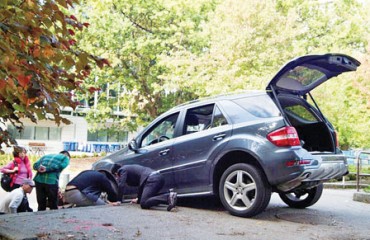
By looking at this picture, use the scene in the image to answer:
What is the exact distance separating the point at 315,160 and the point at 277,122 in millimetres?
758

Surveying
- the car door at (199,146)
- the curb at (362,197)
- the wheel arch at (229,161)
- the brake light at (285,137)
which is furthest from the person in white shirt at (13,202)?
the curb at (362,197)

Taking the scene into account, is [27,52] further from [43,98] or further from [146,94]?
[146,94]

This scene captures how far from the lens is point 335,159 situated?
6.65 m

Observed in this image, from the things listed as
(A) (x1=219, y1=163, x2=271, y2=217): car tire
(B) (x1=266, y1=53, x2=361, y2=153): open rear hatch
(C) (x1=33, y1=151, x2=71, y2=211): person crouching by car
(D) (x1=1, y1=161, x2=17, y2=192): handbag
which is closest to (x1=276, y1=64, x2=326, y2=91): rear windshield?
(B) (x1=266, y1=53, x2=361, y2=153): open rear hatch

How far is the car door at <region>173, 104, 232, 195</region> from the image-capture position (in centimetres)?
679

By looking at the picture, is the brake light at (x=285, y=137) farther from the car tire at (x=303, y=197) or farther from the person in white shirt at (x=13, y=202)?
the person in white shirt at (x=13, y=202)

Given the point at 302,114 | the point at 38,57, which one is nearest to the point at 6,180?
the point at 302,114

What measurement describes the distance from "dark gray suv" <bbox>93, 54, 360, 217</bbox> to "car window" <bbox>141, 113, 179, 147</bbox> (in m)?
0.02

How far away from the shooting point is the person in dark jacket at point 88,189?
7998 mm

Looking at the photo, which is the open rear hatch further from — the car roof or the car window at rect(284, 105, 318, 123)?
the car roof

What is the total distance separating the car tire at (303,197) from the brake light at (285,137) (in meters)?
1.80

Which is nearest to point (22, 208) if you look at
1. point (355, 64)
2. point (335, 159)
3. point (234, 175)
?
point (234, 175)

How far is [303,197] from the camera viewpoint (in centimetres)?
777

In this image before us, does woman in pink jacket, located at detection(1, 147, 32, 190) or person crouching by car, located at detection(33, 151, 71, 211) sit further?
woman in pink jacket, located at detection(1, 147, 32, 190)
